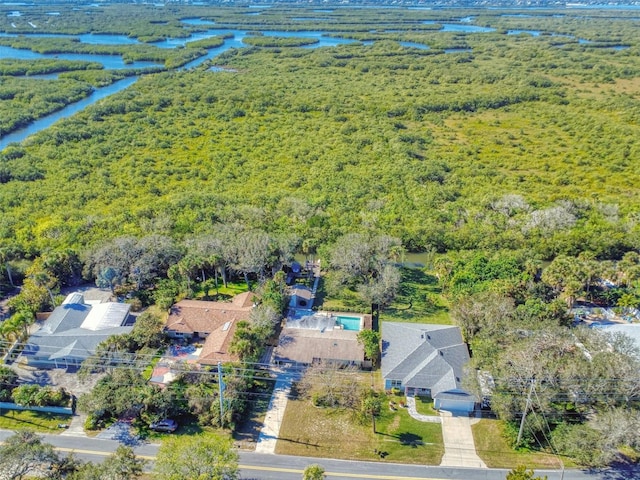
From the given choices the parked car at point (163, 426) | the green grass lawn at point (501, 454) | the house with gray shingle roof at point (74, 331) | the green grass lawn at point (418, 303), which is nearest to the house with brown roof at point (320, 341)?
the green grass lawn at point (418, 303)

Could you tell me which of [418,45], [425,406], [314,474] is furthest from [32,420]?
[418,45]

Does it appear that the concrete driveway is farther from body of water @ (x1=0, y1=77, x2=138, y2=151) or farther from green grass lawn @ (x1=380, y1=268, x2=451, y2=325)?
body of water @ (x1=0, y1=77, x2=138, y2=151)

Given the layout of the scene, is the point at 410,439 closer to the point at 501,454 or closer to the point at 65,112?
the point at 501,454

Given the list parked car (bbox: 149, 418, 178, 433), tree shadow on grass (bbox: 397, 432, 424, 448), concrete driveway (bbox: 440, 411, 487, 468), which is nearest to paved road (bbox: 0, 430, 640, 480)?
concrete driveway (bbox: 440, 411, 487, 468)

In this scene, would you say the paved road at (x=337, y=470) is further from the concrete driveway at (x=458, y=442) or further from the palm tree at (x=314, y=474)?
the palm tree at (x=314, y=474)

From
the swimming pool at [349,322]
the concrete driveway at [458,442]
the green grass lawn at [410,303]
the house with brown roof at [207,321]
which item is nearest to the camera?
the concrete driveway at [458,442]

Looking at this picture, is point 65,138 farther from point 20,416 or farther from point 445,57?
point 445,57
